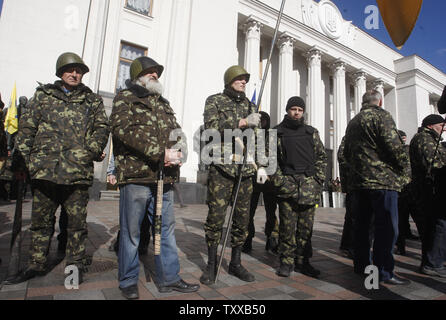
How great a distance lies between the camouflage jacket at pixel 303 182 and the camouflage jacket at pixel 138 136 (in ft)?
4.36

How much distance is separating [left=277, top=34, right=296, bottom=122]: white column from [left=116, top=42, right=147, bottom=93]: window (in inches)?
353

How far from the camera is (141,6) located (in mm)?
12789

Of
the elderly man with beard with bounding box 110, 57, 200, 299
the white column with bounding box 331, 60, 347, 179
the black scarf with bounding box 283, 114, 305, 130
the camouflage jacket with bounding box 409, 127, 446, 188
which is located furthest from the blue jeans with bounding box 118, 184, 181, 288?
the white column with bounding box 331, 60, 347, 179

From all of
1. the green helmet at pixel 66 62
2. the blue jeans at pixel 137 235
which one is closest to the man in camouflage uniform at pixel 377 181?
Result: the blue jeans at pixel 137 235

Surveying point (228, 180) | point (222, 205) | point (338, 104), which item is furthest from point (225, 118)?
point (338, 104)

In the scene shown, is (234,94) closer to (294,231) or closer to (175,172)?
(175,172)

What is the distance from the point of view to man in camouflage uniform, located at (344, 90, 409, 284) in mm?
2762

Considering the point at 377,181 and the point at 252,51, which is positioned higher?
the point at 252,51

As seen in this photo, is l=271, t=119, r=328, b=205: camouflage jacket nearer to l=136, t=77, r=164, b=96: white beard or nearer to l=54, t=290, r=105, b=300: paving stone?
l=136, t=77, r=164, b=96: white beard

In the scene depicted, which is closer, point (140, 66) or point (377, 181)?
point (140, 66)

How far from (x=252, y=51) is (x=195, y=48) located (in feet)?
14.6

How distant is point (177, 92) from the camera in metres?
12.7

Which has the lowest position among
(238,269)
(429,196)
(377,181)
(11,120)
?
(238,269)

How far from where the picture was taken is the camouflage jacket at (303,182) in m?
3.00
